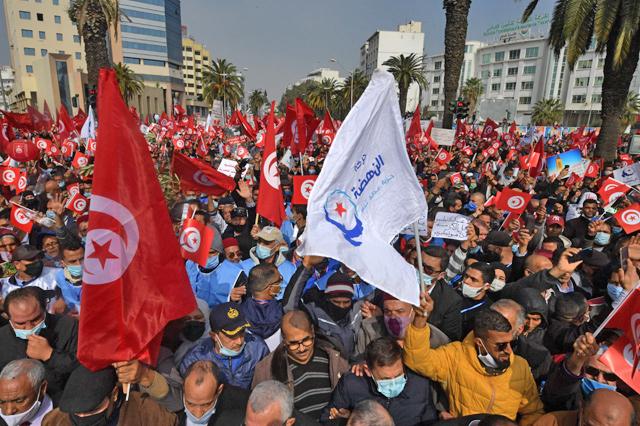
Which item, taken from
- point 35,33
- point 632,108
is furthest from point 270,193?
point 35,33

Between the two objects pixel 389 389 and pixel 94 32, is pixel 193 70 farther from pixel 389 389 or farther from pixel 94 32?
pixel 389 389

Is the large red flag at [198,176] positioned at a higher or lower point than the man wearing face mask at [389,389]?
higher

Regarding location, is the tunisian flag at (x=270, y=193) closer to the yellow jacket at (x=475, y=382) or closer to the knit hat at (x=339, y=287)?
the knit hat at (x=339, y=287)

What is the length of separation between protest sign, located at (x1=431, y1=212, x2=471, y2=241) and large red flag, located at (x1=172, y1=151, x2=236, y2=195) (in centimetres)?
279

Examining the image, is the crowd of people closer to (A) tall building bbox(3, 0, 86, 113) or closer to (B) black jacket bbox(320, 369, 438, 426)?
(B) black jacket bbox(320, 369, 438, 426)

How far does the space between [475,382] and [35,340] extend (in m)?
2.83

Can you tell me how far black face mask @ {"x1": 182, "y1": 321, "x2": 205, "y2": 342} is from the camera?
3.20 m

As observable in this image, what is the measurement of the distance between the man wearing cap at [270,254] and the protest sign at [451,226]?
1764 mm

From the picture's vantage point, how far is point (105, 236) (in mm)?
2361

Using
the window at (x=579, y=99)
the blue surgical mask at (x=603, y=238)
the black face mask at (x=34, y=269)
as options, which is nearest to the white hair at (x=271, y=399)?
the black face mask at (x=34, y=269)

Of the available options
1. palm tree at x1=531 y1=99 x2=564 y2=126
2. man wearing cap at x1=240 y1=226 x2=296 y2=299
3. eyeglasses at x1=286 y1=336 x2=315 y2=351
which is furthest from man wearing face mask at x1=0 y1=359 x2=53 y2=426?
palm tree at x1=531 y1=99 x2=564 y2=126

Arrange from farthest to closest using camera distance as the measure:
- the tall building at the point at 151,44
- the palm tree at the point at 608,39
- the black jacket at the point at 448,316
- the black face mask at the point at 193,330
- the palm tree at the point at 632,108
Answer: the tall building at the point at 151,44 < the palm tree at the point at 632,108 < the palm tree at the point at 608,39 < the black jacket at the point at 448,316 < the black face mask at the point at 193,330

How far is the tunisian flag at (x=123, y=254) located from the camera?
230 centimetres

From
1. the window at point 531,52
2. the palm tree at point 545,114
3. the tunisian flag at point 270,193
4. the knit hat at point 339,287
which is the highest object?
the window at point 531,52
